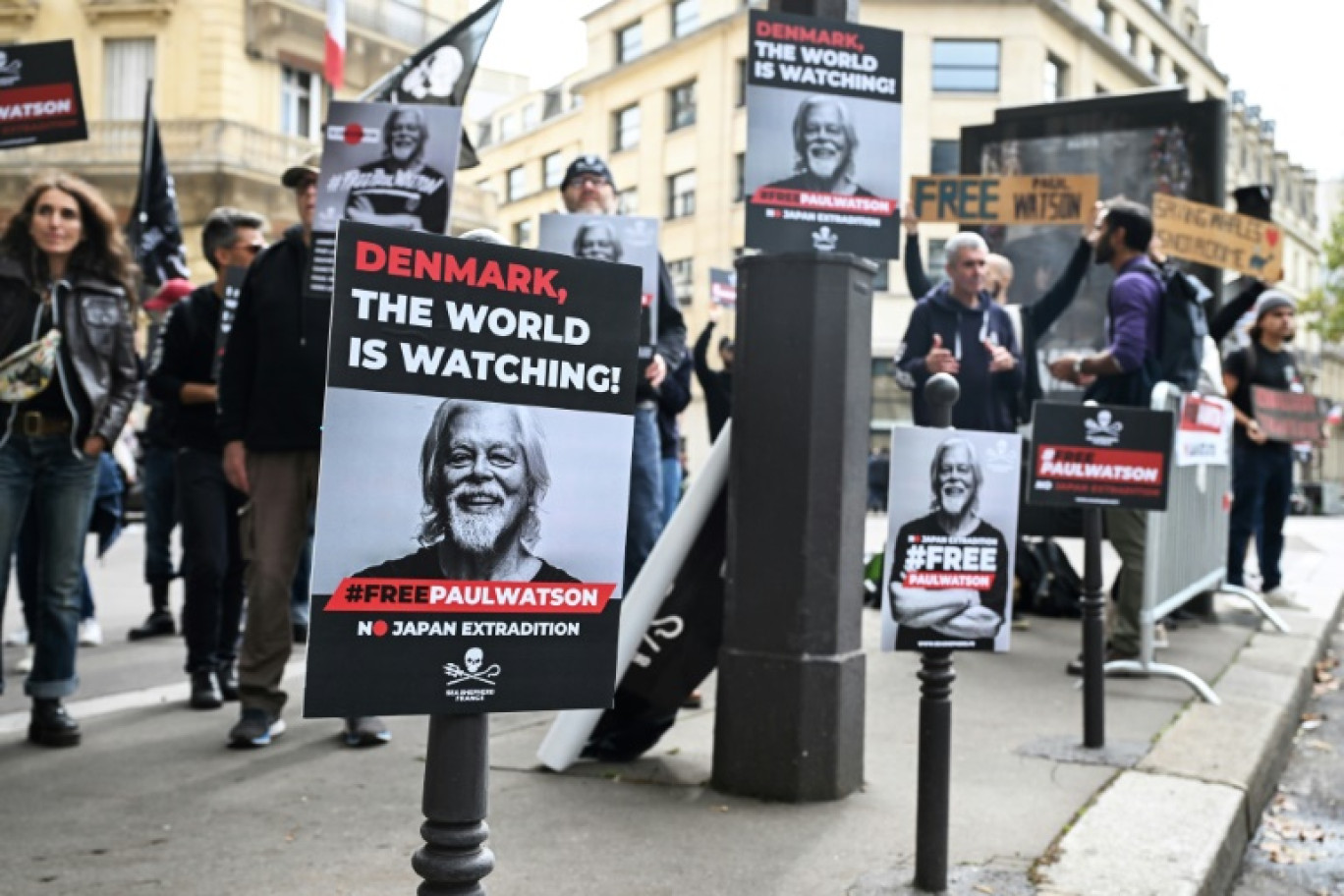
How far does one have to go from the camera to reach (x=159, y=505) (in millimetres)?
7141

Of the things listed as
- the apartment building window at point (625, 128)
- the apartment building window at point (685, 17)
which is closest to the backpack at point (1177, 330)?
the apartment building window at point (685, 17)

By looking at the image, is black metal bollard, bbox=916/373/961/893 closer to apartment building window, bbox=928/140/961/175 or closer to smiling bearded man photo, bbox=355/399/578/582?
smiling bearded man photo, bbox=355/399/578/582

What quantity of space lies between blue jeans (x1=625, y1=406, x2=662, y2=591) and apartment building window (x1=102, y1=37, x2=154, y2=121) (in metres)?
27.3

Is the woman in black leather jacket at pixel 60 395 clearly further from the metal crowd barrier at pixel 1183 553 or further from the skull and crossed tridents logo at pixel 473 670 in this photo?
the metal crowd barrier at pixel 1183 553

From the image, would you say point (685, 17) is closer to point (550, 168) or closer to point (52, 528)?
point (550, 168)

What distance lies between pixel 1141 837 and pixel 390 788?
6.71ft

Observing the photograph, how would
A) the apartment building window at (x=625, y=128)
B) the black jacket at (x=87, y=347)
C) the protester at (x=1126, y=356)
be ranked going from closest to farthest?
the black jacket at (x=87, y=347)
the protester at (x=1126, y=356)
the apartment building window at (x=625, y=128)

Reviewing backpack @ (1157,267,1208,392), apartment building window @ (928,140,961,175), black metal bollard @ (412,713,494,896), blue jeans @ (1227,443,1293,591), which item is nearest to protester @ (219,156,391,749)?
black metal bollard @ (412,713,494,896)

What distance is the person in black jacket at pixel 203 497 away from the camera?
5234 mm

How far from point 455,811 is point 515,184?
2286 inches

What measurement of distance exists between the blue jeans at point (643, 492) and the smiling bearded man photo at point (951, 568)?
1.92 m

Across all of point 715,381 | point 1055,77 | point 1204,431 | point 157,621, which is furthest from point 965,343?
point 1055,77

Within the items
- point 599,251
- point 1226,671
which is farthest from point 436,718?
point 1226,671

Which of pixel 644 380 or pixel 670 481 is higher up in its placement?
pixel 644 380
